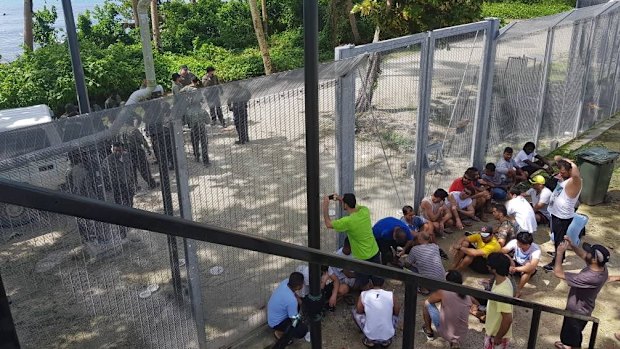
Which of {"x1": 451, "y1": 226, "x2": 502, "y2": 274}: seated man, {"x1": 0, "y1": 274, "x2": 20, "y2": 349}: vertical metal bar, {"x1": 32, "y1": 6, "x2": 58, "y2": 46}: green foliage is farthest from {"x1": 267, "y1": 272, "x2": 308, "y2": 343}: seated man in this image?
{"x1": 32, "y1": 6, "x2": 58, "y2": 46}: green foliage

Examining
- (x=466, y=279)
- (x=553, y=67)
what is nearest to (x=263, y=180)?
(x=466, y=279)

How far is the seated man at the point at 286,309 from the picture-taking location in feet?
16.8

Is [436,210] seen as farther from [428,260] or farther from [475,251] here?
Answer: [428,260]

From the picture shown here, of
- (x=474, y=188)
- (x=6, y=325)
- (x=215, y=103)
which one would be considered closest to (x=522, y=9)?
(x=474, y=188)

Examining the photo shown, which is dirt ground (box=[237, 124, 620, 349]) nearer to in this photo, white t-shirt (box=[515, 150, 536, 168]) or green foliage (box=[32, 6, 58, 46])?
white t-shirt (box=[515, 150, 536, 168])

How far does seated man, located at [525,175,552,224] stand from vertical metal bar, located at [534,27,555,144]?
7.34 ft

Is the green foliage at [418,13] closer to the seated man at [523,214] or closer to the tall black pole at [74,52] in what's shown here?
the seated man at [523,214]

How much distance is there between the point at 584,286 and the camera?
5.01m

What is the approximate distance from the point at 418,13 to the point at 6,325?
1042 centimetres

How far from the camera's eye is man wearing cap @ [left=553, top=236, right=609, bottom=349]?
16.2 feet

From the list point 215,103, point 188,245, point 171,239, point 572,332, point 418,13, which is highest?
point 418,13

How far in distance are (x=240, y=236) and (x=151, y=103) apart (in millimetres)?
2943

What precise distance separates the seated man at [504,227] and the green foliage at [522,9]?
24.2 meters

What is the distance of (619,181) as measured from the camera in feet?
30.9
